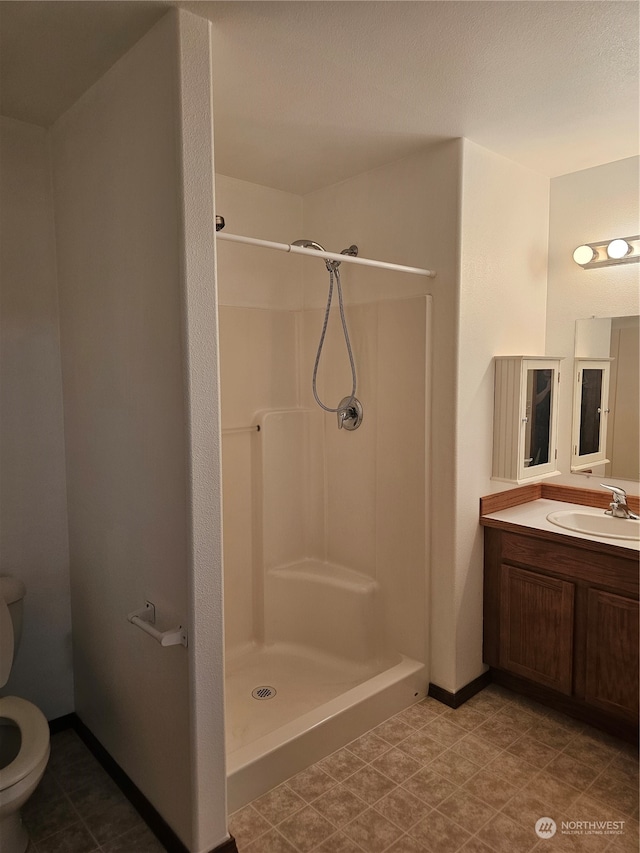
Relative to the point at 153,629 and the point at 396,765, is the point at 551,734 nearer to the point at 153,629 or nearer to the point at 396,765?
the point at 396,765

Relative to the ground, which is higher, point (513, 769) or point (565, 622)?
point (565, 622)

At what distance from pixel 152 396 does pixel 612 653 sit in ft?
6.41

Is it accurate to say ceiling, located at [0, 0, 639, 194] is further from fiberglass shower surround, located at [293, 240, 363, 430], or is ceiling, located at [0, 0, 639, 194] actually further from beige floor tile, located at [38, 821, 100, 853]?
beige floor tile, located at [38, 821, 100, 853]

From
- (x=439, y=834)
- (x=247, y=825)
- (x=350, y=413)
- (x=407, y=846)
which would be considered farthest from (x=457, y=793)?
(x=350, y=413)

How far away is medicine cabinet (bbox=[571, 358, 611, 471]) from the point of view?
272 centimetres

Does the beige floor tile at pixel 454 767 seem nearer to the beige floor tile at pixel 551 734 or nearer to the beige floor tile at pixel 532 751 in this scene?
the beige floor tile at pixel 532 751

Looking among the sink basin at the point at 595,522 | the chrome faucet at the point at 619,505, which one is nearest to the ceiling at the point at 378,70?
the chrome faucet at the point at 619,505

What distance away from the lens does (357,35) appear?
5.43ft

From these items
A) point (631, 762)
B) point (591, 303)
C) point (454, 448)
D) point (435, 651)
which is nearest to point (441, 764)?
point (435, 651)

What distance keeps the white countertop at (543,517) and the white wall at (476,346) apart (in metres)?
0.13

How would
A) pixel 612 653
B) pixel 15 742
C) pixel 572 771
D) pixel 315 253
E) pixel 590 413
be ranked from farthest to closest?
1. pixel 590 413
2. pixel 612 653
3. pixel 572 771
4. pixel 315 253
5. pixel 15 742

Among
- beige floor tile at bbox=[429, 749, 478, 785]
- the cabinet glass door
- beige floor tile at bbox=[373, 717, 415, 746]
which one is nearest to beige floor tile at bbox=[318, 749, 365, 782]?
beige floor tile at bbox=[373, 717, 415, 746]

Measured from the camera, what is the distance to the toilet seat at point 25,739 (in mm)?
1666

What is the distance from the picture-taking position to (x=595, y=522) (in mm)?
2613
